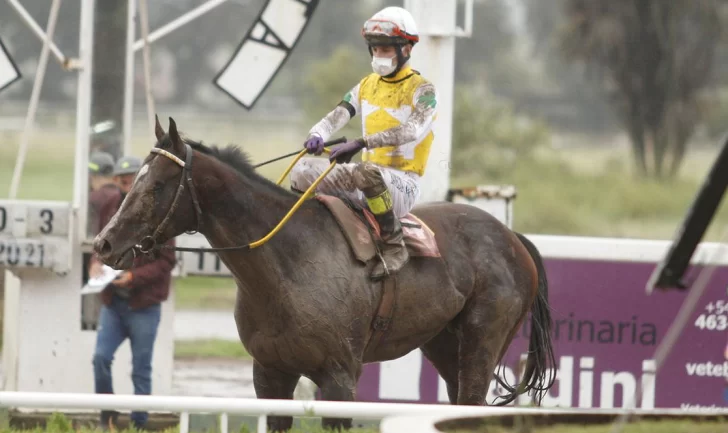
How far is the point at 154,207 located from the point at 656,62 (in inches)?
1200

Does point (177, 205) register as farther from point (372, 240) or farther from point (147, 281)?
point (147, 281)

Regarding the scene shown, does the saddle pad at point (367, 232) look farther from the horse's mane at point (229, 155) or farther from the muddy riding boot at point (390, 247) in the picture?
the horse's mane at point (229, 155)

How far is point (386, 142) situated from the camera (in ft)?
23.8

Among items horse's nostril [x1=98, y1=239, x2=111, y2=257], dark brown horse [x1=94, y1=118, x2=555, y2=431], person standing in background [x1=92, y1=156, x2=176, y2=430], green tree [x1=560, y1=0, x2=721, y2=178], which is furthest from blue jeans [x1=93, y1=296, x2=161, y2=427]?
green tree [x1=560, y1=0, x2=721, y2=178]

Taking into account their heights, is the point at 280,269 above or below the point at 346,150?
below

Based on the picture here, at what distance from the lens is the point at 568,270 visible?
32.3ft

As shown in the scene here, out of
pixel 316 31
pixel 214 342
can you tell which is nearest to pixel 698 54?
pixel 316 31

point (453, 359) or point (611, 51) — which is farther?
point (611, 51)

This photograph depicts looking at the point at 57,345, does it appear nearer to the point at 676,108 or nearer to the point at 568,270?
the point at 568,270

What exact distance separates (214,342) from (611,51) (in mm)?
24165

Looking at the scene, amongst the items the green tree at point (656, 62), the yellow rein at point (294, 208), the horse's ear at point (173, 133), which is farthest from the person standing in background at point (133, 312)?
the green tree at point (656, 62)

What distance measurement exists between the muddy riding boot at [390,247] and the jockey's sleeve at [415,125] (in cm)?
35

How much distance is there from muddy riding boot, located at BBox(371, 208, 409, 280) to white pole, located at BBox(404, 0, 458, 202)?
2.73m

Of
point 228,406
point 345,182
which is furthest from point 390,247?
point 228,406
